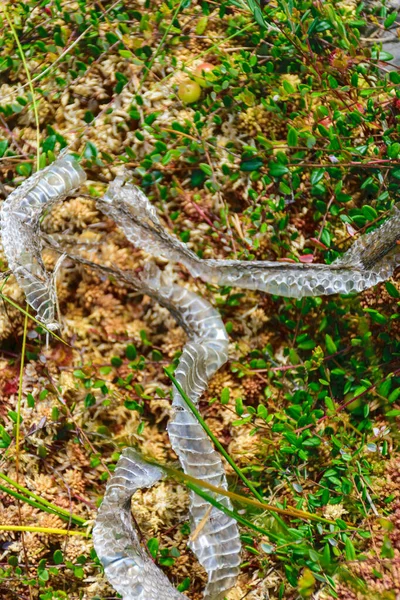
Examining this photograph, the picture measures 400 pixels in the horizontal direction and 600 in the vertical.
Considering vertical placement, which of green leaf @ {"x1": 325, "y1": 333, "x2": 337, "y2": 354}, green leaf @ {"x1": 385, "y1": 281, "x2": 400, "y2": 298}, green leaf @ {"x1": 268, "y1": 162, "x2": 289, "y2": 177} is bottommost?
green leaf @ {"x1": 325, "y1": 333, "x2": 337, "y2": 354}

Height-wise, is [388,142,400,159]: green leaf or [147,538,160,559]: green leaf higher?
[388,142,400,159]: green leaf

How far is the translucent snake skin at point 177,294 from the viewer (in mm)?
1975

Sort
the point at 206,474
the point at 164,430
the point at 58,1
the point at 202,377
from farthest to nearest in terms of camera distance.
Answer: the point at 58,1
the point at 164,430
the point at 202,377
the point at 206,474

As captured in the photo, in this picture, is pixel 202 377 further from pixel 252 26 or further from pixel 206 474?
pixel 252 26

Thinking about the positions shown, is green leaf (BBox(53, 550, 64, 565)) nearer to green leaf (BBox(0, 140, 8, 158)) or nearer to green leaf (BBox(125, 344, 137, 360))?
green leaf (BBox(125, 344, 137, 360))

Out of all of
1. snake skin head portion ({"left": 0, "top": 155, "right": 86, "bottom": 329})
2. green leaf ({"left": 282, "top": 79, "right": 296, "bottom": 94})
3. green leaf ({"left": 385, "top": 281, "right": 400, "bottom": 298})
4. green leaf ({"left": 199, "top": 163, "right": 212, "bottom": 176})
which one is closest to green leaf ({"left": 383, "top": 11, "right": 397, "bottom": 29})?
green leaf ({"left": 282, "top": 79, "right": 296, "bottom": 94})

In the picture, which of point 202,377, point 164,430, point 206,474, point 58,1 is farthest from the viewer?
point 58,1

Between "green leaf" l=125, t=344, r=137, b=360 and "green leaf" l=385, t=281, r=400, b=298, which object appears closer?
"green leaf" l=385, t=281, r=400, b=298

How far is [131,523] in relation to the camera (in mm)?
2125

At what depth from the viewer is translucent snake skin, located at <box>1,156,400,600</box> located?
6.48ft

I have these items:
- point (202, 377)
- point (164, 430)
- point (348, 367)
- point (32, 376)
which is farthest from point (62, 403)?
point (348, 367)

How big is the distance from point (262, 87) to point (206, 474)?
4.63 feet

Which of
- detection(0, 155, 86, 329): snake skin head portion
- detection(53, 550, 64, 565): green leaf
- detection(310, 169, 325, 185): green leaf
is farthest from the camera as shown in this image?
detection(310, 169, 325, 185): green leaf

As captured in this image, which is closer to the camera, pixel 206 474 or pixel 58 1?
pixel 206 474
